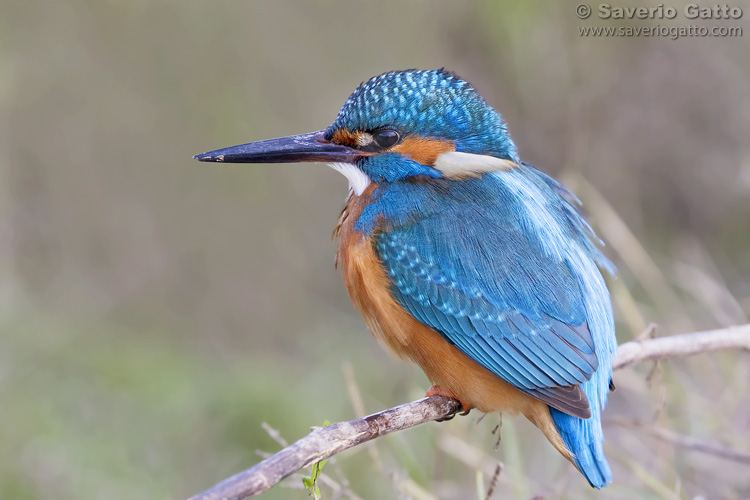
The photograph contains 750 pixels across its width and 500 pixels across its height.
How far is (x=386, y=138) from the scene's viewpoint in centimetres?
235

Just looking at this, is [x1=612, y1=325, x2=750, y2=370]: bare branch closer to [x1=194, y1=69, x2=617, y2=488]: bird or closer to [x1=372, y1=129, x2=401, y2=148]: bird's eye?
[x1=194, y1=69, x2=617, y2=488]: bird

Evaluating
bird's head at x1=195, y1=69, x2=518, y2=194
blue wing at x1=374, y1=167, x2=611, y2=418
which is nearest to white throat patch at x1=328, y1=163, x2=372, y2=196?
bird's head at x1=195, y1=69, x2=518, y2=194

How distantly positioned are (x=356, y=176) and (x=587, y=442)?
3.11 ft

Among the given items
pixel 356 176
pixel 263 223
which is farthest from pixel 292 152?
pixel 263 223

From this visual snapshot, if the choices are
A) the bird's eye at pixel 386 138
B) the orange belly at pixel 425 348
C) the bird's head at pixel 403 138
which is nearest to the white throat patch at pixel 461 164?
the bird's head at pixel 403 138

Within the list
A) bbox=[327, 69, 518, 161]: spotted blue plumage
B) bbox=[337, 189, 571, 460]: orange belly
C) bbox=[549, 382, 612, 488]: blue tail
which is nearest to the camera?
bbox=[549, 382, 612, 488]: blue tail

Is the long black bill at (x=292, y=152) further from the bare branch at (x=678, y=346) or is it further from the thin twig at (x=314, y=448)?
the bare branch at (x=678, y=346)

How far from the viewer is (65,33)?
4.40 meters

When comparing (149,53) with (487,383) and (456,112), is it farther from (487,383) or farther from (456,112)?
(487,383)

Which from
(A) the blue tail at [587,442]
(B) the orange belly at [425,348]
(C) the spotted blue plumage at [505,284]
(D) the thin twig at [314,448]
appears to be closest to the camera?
(D) the thin twig at [314,448]

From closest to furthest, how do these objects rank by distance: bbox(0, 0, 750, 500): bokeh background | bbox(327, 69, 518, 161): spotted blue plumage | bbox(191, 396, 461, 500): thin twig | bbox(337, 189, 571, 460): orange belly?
bbox(191, 396, 461, 500): thin twig
bbox(337, 189, 571, 460): orange belly
bbox(327, 69, 518, 161): spotted blue plumage
bbox(0, 0, 750, 500): bokeh background

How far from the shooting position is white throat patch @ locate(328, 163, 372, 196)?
2393 mm

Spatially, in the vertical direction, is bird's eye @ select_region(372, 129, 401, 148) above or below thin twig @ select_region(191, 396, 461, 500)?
above

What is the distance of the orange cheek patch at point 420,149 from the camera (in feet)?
7.71
